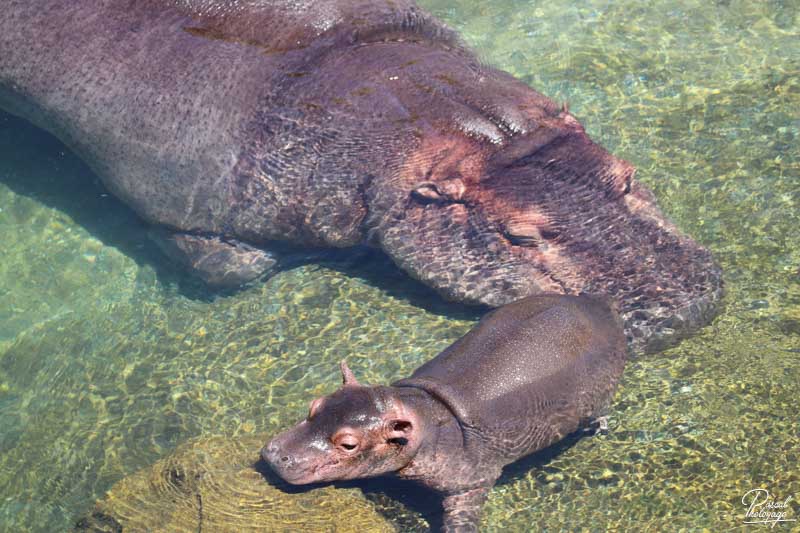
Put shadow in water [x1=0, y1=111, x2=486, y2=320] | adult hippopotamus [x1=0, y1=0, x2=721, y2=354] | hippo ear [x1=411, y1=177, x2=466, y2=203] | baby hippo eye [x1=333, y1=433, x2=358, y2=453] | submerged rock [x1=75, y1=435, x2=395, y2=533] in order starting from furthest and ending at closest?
shadow in water [x1=0, y1=111, x2=486, y2=320], hippo ear [x1=411, y1=177, x2=466, y2=203], adult hippopotamus [x1=0, y1=0, x2=721, y2=354], submerged rock [x1=75, y1=435, x2=395, y2=533], baby hippo eye [x1=333, y1=433, x2=358, y2=453]

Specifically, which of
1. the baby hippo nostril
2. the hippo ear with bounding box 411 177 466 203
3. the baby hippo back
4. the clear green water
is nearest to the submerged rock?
the clear green water

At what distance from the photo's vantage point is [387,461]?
5812 mm

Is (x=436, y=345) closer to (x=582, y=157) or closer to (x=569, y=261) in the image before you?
(x=569, y=261)

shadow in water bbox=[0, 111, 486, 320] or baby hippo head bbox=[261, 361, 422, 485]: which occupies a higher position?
baby hippo head bbox=[261, 361, 422, 485]

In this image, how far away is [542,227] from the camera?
22.7ft

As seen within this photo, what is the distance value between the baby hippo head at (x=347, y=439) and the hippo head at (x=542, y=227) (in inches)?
68.5

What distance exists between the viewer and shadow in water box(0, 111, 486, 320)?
7.90m

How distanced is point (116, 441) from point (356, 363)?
6.79 feet

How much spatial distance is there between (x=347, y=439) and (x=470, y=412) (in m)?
0.91

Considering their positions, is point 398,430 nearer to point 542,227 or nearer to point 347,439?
point 347,439

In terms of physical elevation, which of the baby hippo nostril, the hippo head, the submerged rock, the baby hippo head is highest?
the hippo head

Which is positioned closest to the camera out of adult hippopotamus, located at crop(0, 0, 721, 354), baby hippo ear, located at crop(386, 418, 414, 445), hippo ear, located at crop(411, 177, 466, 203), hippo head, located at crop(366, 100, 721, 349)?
baby hippo ear, located at crop(386, 418, 414, 445)

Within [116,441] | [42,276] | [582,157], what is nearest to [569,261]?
[582,157]

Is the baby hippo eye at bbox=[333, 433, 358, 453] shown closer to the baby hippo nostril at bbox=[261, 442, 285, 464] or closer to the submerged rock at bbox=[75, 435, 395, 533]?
the baby hippo nostril at bbox=[261, 442, 285, 464]
